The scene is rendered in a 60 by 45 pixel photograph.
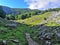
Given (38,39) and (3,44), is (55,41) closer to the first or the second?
(38,39)

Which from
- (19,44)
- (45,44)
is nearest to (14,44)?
(19,44)

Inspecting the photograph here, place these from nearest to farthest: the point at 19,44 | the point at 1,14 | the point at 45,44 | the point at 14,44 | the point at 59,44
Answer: the point at 14,44 < the point at 19,44 < the point at 59,44 < the point at 45,44 < the point at 1,14

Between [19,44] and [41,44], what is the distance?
12.4m

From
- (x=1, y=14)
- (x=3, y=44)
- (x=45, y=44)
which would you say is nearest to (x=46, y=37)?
(x=45, y=44)

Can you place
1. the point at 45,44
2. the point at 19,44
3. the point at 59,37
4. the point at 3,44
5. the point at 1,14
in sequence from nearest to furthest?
the point at 3,44, the point at 19,44, the point at 45,44, the point at 59,37, the point at 1,14

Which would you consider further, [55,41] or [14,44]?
[55,41]

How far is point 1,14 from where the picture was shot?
12306 cm

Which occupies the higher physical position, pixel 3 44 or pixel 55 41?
pixel 3 44

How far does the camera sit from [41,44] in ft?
190

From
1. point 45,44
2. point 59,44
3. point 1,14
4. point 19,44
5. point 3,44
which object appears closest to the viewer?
point 3,44

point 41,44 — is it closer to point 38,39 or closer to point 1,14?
point 38,39

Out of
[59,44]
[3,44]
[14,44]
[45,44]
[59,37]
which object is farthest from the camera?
[59,37]

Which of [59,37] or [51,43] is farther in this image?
[59,37]

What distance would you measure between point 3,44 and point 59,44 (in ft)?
64.3
